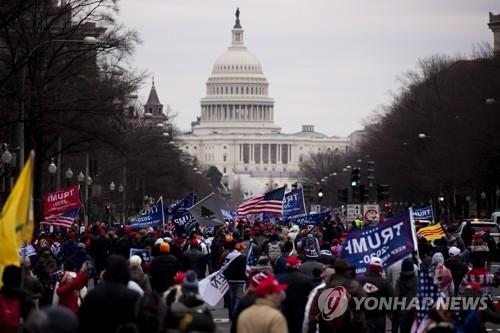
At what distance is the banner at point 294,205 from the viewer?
43.4 m

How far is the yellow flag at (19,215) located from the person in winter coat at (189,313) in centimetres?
142

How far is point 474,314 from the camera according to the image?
55.5 ft

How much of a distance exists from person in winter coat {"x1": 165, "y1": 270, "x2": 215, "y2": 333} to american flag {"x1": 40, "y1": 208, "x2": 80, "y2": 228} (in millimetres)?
18423

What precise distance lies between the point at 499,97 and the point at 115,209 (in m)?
27.4

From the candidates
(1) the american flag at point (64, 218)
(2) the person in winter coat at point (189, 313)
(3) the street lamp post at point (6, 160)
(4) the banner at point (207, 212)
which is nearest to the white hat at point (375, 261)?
(2) the person in winter coat at point (189, 313)

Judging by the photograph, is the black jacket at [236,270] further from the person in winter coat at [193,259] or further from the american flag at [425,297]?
the american flag at [425,297]

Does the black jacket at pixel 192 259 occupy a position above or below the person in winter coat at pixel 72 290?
below

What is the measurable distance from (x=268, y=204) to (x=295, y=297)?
21.5m

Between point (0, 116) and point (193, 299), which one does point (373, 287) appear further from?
point (0, 116)

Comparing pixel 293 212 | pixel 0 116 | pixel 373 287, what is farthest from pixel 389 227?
pixel 0 116

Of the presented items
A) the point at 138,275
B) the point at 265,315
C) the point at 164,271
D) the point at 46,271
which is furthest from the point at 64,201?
the point at 265,315

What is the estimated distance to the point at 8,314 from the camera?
15.3 meters

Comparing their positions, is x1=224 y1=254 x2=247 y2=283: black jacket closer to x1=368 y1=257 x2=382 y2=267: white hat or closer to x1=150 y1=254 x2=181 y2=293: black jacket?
x1=150 y1=254 x2=181 y2=293: black jacket

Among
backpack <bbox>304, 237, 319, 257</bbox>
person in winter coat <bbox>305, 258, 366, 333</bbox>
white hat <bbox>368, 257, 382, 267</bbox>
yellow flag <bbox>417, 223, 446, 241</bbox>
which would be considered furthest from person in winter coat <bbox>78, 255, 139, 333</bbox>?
yellow flag <bbox>417, 223, 446, 241</bbox>
